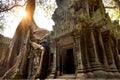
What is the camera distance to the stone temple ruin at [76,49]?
5.47 m

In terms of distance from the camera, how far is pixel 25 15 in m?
9.55

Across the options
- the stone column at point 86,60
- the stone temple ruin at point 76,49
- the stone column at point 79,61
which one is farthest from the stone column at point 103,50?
the stone column at point 79,61

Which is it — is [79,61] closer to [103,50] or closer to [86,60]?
[86,60]

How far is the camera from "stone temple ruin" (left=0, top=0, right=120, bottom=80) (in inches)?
215

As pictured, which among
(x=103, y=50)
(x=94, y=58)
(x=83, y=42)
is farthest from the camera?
(x=83, y=42)

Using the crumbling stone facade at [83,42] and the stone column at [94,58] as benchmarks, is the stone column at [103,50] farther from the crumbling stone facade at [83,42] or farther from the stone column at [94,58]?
the stone column at [94,58]

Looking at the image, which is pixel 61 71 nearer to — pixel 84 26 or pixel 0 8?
pixel 84 26

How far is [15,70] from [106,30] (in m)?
5.50

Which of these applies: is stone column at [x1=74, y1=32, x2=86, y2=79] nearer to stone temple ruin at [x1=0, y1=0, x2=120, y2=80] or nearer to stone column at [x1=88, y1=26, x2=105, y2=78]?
stone temple ruin at [x1=0, y1=0, x2=120, y2=80]

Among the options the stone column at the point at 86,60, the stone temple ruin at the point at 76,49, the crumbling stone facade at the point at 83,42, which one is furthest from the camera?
the stone temple ruin at the point at 76,49

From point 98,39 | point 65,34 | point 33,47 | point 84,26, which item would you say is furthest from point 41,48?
point 98,39

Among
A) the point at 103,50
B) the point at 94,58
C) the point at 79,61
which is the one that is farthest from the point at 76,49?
the point at 103,50

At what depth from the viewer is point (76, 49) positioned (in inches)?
238

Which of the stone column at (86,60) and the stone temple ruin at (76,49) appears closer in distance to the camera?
the stone column at (86,60)
